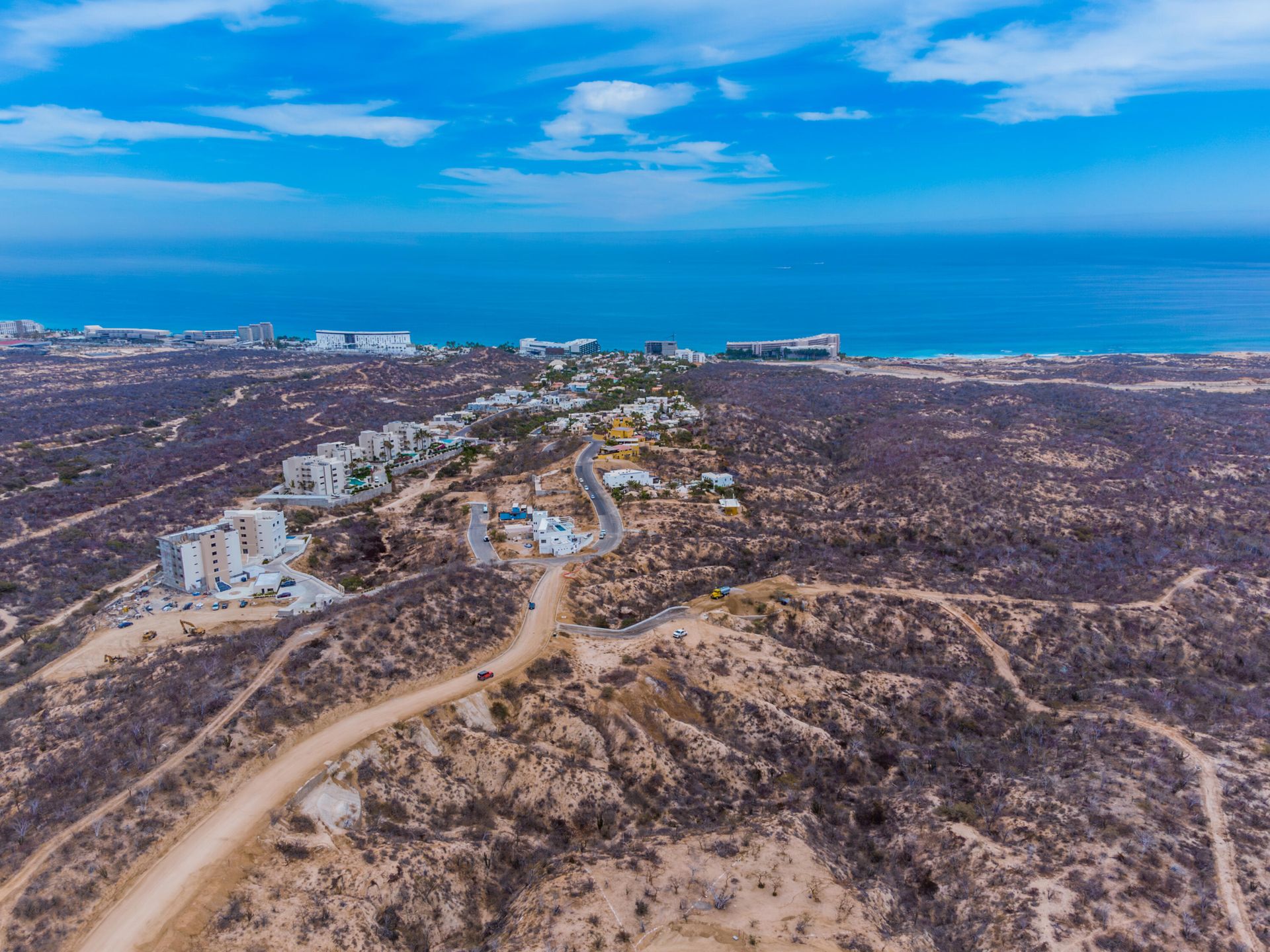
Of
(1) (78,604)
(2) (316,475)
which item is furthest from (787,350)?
(1) (78,604)

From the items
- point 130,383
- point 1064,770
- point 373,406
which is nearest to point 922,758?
point 1064,770

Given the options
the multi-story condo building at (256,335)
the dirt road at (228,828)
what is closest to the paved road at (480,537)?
the dirt road at (228,828)

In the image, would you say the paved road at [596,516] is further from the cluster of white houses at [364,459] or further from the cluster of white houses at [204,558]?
the cluster of white houses at [364,459]

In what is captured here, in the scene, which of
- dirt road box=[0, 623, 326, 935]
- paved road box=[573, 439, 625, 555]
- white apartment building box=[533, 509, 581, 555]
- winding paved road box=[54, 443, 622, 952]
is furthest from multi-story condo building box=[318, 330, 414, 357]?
winding paved road box=[54, 443, 622, 952]

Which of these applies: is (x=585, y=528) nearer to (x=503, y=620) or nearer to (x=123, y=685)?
(x=503, y=620)

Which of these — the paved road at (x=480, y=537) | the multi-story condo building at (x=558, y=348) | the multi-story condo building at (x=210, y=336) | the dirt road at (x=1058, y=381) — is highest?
the multi-story condo building at (x=210, y=336)
